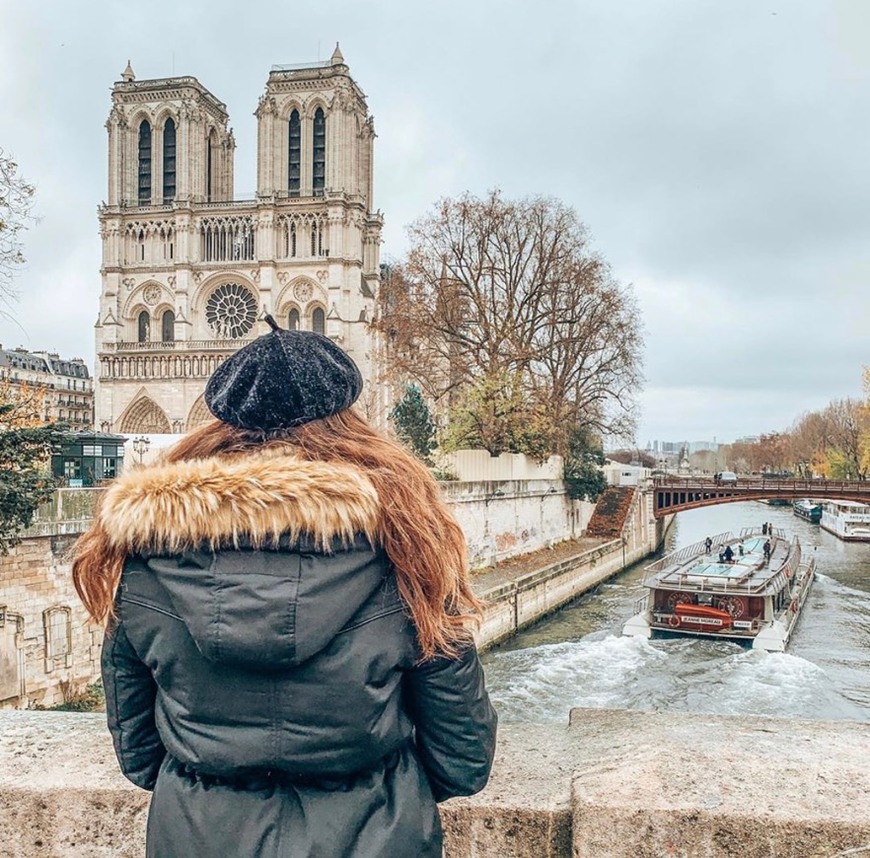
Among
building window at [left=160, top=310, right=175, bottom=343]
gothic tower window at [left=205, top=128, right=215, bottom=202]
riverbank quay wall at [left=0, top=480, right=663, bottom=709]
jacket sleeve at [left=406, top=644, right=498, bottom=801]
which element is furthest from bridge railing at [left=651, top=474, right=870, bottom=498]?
jacket sleeve at [left=406, top=644, right=498, bottom=801]

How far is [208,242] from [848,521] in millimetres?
34923

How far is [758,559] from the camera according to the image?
22.5 m

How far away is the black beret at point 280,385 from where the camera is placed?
4.66ft

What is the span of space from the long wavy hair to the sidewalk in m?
14.4

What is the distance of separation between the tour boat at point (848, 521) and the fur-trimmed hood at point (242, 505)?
40.1m

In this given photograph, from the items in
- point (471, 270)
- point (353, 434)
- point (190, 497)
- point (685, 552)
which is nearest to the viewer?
point (190, 497)

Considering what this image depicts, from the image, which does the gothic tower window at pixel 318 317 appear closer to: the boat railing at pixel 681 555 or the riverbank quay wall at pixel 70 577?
the riverbank quay wall at pixel 70 577

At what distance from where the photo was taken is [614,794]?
1.62 meters

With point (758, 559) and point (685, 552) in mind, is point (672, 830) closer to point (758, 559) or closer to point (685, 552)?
point (758, 559)

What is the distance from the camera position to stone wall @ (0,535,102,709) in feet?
Result: 33.4

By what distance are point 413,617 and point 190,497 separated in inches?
15.6

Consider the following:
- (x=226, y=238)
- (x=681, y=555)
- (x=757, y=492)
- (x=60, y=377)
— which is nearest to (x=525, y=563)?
(x=681, y=555)

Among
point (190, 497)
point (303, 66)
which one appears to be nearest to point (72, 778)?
point (190, 497)

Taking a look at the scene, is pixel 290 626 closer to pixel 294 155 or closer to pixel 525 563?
pixel 525 563
